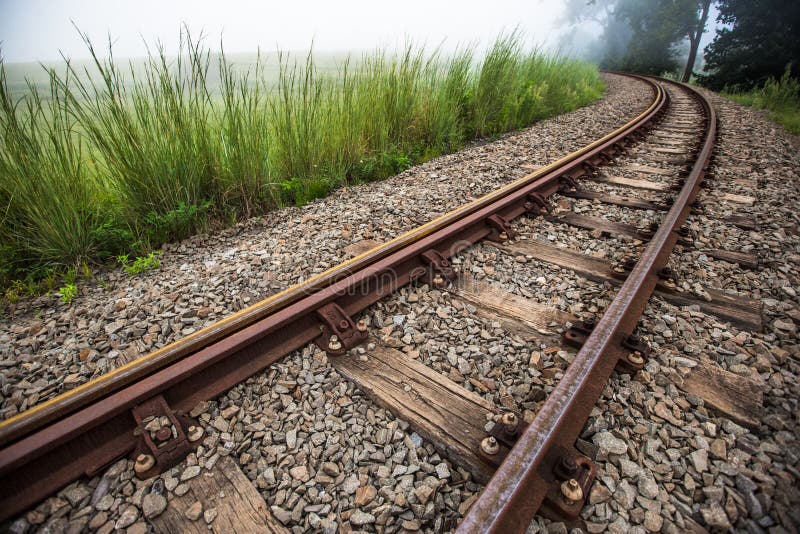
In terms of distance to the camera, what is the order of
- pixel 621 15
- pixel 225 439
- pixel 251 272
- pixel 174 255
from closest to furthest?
pixel 225 439, pixel 251 272, pixel 174 255, pixel 621 15

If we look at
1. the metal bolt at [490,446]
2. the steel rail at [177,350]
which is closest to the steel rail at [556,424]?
the metal bolt at [490,446]

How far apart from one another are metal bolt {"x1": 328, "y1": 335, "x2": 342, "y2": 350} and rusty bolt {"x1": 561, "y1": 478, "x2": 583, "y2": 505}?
1.09 meters

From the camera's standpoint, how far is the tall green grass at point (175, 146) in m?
2.68

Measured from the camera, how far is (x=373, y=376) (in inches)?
68.7

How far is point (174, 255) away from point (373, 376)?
2138mm

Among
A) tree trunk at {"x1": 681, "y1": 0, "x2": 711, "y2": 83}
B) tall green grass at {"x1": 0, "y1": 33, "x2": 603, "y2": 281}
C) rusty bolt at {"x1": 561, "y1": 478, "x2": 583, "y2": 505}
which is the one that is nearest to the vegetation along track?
rusty bolt at {"x1": 561, "y1": 478, "x2": 583, "y2": 505}

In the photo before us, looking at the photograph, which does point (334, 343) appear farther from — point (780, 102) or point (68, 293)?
point (780, 102)

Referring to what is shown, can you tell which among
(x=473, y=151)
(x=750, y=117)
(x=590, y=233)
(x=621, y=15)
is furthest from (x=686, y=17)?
(x=590, y=233)

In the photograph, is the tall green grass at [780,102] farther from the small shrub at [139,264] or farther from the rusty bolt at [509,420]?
the small shrub at [139,264]

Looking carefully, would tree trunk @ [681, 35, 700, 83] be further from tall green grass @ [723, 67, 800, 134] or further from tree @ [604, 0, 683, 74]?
tall green grass @ [723, 67, 800, 134]

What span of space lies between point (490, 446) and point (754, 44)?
22083mm

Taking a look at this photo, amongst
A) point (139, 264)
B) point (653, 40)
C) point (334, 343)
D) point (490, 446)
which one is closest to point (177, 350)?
point (334, 343)

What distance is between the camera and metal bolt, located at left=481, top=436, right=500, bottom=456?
1.39 meters

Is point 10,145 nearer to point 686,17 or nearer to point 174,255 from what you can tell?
point 174,255
